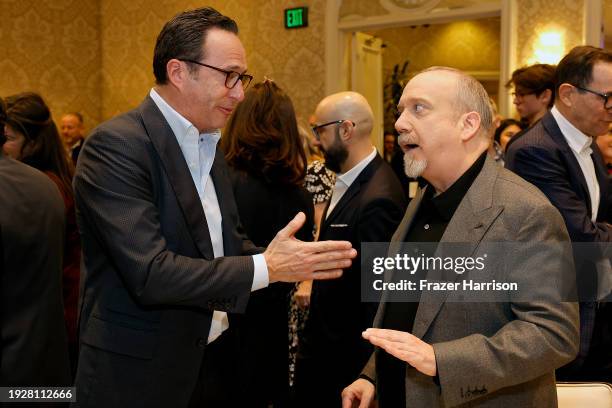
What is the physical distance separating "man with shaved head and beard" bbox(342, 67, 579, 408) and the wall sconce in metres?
4.60

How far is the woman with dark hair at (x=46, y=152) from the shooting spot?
2.85m

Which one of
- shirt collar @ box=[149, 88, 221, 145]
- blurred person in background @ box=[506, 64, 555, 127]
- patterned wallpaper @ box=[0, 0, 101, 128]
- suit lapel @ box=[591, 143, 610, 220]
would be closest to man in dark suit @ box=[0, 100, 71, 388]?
shirt collar @ box=[149, 88, 221, 145]

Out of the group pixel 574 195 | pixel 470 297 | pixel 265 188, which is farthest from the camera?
pixel 265 188

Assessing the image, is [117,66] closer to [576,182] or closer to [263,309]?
[263,309]

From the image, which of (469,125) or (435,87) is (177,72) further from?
(469,125)

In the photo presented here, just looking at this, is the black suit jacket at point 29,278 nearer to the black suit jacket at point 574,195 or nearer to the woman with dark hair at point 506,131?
the black suit jacket at point 574,195

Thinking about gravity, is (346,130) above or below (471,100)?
below

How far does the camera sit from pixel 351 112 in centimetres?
317

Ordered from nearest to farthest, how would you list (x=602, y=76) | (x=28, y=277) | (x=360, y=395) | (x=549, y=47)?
(x=360, y=395)
(x=28, y=277)
(x=602, y=76)
(x=549, y=47)

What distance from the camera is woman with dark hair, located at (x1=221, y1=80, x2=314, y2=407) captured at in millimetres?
2709

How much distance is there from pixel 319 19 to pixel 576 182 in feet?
17.5

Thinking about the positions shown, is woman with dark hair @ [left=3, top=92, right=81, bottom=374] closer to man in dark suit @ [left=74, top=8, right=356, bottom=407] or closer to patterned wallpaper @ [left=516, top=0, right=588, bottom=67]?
man in dark suit @ [left=74, top=8, right=356, bottom=407]

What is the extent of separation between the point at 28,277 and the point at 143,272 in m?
0.78

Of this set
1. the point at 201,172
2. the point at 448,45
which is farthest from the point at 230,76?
the point at 448,45
